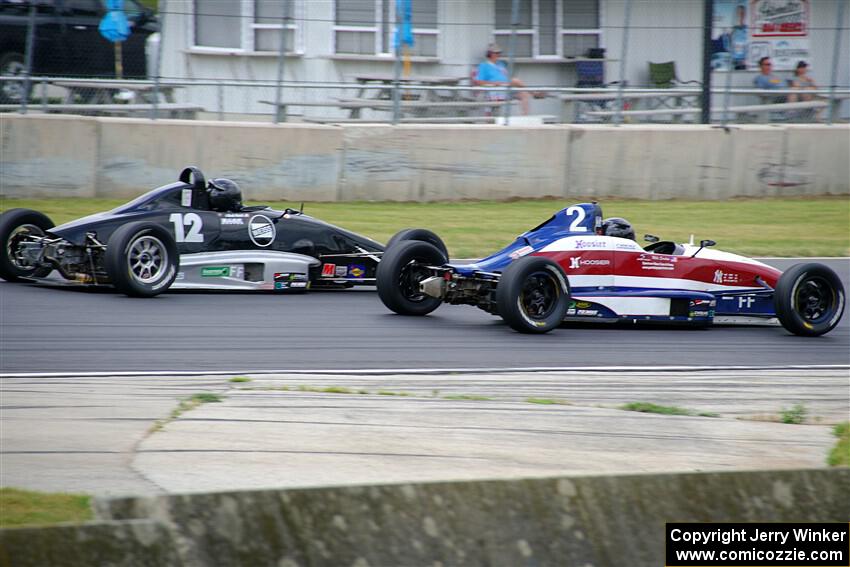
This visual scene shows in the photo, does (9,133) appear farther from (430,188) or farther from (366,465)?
(366,465)

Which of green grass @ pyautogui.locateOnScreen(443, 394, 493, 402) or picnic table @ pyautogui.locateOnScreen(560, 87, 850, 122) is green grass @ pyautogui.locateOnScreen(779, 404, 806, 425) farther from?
picnic table @ pyautogui.locateOnScreen(560, 87, 850, 122)

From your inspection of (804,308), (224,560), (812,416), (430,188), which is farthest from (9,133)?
(224,560)

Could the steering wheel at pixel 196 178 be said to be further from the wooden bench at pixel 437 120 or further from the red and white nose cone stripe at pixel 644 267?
the wooden bench at pixel 437 120

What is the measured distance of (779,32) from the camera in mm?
25391

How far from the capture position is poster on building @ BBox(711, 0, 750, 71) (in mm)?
25531

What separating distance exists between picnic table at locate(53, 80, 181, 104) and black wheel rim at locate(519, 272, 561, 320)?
9.43 metres

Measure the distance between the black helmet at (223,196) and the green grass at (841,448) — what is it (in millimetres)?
6807

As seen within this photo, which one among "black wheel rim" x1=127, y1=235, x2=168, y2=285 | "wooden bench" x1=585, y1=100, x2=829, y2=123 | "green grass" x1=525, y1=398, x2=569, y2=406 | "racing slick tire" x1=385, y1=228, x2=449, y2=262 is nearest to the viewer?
"green grass" x1=525, y1=398, x2=569, y2=406

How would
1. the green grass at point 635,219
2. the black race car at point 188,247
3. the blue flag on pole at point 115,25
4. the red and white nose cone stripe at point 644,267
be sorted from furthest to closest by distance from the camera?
the blue flag on pole at point 115,25 < the green grass at point 635,219 < the black race car at point 188,247 < the red and white nose cone stripe at point 644,267

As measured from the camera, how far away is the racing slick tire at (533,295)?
1012 cm

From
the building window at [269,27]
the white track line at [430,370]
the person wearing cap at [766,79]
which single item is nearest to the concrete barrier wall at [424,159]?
the person wearing cap at [766,79]

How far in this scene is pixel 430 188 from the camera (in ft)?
61.8

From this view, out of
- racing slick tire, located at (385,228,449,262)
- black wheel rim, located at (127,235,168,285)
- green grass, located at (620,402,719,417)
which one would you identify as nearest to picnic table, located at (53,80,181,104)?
black wheel rim, located at (127,235,168,285)

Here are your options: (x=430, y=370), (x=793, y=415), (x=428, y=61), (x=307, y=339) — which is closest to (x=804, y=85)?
(x=428, y=61)
